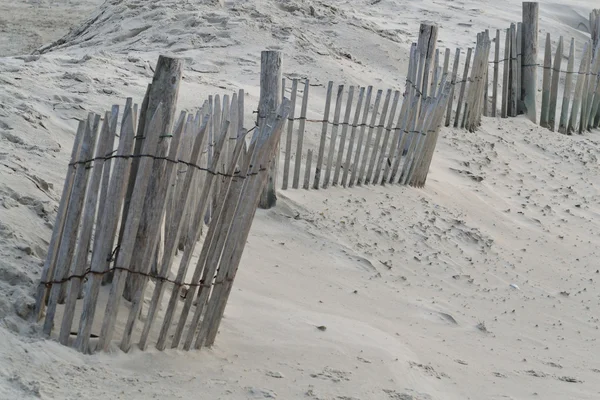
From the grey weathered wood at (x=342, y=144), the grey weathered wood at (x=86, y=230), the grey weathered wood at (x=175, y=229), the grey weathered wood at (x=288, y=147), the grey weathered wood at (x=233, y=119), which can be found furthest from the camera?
the grey weathered wood at (x=342, y=144)

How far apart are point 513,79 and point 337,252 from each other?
5319mm

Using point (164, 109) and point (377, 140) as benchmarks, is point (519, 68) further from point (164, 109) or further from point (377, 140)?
point (164, 109)

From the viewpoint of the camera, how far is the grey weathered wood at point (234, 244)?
388 cm

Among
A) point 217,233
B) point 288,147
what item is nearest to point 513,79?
point 288,147

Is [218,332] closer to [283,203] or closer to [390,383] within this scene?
[390,383]

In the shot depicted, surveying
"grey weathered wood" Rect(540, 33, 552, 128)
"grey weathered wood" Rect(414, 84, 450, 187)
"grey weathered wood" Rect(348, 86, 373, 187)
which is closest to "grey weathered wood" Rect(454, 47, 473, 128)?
"grey weathered wood" Rect(540, 33, 552, 128)

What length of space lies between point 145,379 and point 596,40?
9.33 metres

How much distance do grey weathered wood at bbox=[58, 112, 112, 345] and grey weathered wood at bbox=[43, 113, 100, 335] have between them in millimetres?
38

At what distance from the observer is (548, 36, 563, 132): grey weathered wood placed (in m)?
10.3

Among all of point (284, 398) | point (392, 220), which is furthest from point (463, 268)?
point (284, 398)

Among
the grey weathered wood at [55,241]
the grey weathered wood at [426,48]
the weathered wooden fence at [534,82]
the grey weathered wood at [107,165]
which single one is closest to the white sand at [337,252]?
the grey weathered wood at [55,241]

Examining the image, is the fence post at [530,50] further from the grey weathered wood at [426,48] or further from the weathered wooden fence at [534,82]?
the grey weathered wood at [426,48]

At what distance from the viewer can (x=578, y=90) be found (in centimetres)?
1065

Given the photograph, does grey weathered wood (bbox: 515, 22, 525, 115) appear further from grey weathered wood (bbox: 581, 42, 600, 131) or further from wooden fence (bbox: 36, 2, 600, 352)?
wooden fence (bbox: 36, 2, 600, 352)
